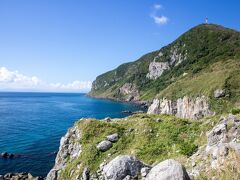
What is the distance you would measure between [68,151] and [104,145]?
8.02m

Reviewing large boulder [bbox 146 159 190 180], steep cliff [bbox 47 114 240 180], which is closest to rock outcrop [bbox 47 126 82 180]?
steep cliff [bbox 47 114 240 180]

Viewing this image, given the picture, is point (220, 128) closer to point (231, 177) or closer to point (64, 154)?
point (231, 177)

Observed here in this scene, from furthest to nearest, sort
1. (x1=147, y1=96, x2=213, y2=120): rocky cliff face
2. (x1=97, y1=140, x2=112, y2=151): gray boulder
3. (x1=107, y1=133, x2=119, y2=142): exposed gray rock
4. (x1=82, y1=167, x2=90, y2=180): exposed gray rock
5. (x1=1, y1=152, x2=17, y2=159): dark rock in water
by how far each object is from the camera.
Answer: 1. (x1=147, y1=96, x2=213, y2=120): rocky cliff face
2. (x1=1, y1=152, x2=17, y2=159): dark rock in water
3. (x1=107, y1=133, x2=119, y2=142): exposed gray rock
4. (x1=97, y1=140, x2=112, y2=151): gray boulder
5. (x1=82, y1=167, x2=90, y2=180): exposed gray rock

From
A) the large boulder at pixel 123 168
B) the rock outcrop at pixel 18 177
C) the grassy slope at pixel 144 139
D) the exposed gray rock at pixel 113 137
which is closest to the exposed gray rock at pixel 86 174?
the grassy slope at pixel 144 139

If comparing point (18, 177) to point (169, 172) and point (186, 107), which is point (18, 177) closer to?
point (169, 172)

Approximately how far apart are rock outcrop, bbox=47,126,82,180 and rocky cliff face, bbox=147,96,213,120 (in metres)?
93.0

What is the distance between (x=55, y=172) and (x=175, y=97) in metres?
127

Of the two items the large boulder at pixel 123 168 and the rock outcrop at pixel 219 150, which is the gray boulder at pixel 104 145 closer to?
the rock outcrop at pixel 219 150

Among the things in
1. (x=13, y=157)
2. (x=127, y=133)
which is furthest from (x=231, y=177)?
(x=13, y=157)

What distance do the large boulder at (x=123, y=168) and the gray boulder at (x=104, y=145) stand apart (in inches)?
591

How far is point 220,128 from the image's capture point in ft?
89.6

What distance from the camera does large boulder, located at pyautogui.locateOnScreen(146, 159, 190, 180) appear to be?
15305 millimetres

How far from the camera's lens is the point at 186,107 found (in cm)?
14362

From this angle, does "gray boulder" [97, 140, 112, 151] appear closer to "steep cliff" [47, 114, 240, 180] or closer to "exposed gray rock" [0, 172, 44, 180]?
"steep cliff" [47, 114, 240, 180]
